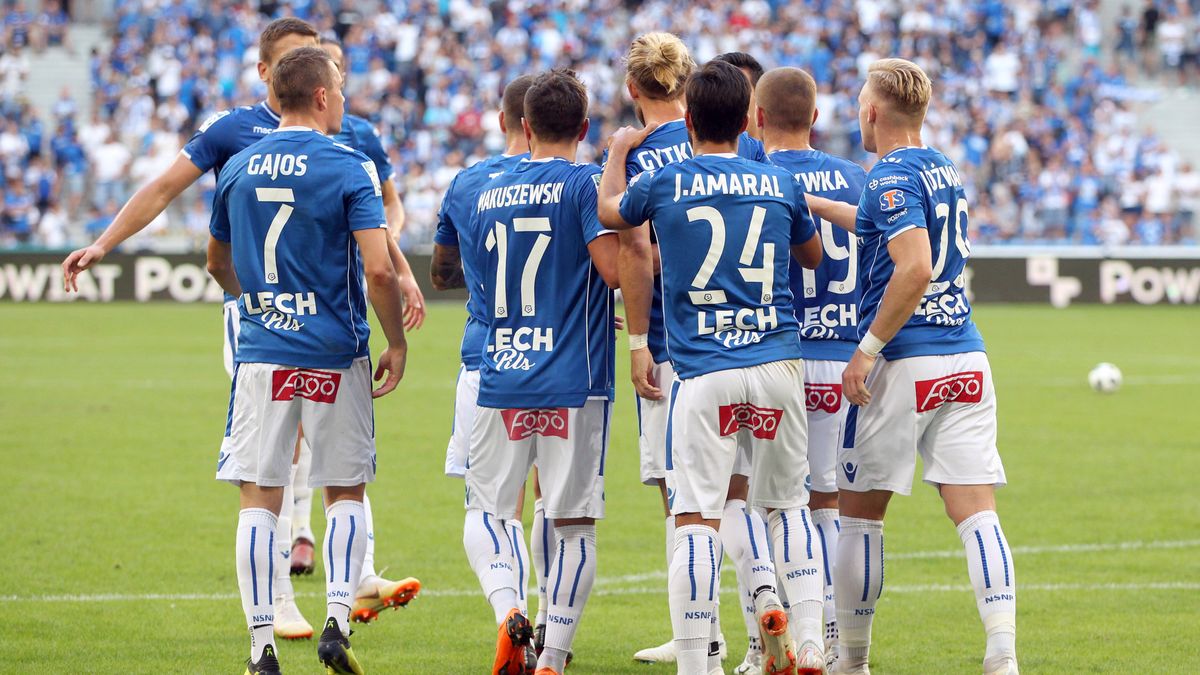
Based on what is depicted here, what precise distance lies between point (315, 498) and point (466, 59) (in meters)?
25.9

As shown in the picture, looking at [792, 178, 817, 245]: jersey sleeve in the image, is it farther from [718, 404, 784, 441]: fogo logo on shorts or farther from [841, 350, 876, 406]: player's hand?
[718, 404, 784, 441]: fogo logo on shorts

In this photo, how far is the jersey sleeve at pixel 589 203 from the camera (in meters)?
5.98

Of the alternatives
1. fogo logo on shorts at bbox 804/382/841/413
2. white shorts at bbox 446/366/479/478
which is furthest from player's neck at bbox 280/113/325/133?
fogo logo on shorts at bbox 804/382/841/413

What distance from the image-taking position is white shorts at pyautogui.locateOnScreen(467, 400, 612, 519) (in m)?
6.13

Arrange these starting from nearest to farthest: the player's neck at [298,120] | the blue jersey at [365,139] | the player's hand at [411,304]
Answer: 1. the player's neck at [298,120]
2. the player's hand at [411,304]
3. the blue jersey at [365,139]

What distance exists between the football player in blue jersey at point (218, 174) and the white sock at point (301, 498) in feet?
1.56

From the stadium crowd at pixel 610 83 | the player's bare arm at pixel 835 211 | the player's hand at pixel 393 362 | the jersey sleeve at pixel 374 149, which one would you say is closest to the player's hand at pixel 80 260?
the player's hand at pixel 393 362

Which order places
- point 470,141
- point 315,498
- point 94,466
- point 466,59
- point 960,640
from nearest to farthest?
point 960,640, point 315,498, point 94,466, point 470,141, point 466,59

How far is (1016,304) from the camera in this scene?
28.2m

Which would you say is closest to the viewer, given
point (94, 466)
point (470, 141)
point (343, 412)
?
point (343, 412)

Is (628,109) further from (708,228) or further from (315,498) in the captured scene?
(708,228)

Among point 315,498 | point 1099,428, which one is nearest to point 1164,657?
point 315,498

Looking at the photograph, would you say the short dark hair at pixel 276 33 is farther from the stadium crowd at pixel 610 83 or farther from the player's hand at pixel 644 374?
the stadium crowd at pixel 610 83

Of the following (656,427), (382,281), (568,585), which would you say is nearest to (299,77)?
(382,281)
